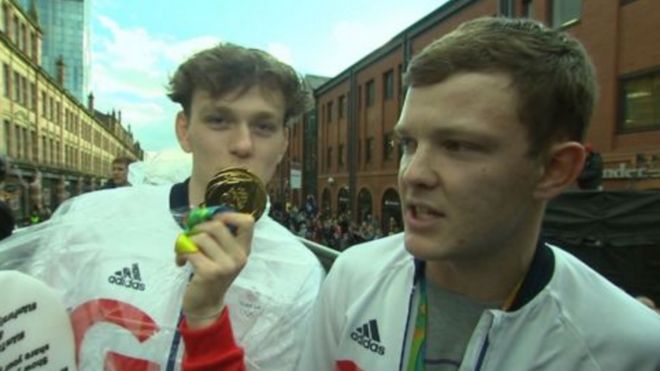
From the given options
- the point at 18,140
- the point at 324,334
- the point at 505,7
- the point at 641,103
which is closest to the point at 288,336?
the point at 324,334

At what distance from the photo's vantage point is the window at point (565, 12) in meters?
16.3

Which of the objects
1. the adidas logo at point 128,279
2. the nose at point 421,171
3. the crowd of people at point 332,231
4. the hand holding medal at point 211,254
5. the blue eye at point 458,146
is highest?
the blue eye at point 458,146

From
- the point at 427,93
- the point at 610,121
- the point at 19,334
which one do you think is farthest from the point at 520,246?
the point at 610,121

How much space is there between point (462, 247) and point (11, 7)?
4457cm

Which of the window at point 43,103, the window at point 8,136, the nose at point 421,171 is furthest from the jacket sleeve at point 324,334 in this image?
the window at point 43,103

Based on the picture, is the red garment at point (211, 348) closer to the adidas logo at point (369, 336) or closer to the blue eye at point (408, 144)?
the adidas logo at point (369, 336)

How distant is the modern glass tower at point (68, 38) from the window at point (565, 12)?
2974 inches

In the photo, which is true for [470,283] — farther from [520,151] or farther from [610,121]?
[610,121]

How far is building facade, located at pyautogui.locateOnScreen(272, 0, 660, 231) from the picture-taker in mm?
13867

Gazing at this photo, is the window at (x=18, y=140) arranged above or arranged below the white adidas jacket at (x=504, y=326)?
above

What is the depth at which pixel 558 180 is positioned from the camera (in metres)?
1.64

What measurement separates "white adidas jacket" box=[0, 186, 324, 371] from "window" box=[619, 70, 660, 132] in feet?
47.1

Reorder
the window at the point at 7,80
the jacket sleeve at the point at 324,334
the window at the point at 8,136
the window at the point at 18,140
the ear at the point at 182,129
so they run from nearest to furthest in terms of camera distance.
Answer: the jacket sleeve at the point at 324,334, the ear at the point at 182,129, the window at the point at 7,80, the window at the point at 8,136, the window at the point at 18,140

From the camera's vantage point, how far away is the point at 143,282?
6.04 ft
